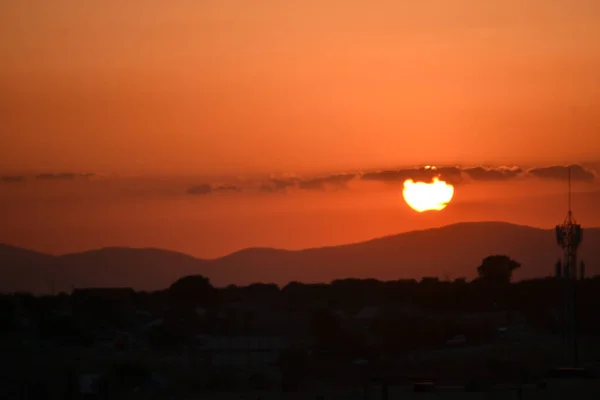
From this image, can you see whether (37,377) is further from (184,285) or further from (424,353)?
(184,285)

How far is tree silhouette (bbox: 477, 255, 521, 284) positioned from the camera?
321 feet

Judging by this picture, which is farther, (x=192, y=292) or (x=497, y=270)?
(x=497, y=270)

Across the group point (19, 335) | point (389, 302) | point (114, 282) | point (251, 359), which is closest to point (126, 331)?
point (19, 335)

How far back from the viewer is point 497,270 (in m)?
100

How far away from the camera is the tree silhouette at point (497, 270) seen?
321 ft

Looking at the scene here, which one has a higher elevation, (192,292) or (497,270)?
(497,270)

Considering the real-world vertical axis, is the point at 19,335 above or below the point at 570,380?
above

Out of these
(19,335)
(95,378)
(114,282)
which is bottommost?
(95,378)

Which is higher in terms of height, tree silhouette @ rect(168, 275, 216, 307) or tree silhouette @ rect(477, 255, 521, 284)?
tree silhouette @ rect(477, 255, 521, 284)

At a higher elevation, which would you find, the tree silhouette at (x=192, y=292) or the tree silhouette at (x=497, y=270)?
the tree silhouette at (x=497, y=270)

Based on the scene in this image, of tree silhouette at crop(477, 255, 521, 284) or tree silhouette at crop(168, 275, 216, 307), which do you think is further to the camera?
tree silhouette at crop(477, 255, 521, 284)

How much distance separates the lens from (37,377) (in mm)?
40719

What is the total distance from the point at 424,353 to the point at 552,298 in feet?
79.6

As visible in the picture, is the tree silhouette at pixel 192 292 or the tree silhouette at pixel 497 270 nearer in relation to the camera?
the tree silhouette at pixel 192 292
